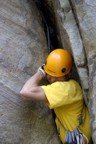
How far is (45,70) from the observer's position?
15.5ft

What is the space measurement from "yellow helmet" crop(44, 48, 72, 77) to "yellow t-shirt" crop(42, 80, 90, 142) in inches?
5.5

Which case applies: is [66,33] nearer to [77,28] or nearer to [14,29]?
[77,28]

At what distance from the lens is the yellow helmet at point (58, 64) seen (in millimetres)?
4647

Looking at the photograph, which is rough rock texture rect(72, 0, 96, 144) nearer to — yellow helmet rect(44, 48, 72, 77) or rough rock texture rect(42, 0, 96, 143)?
rough rock texture rect(42, 0, 96, 143)

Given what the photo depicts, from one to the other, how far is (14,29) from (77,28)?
80 centimetres

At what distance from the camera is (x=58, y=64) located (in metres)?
4.64

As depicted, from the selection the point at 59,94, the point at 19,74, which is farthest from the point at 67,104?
the point at 19,74

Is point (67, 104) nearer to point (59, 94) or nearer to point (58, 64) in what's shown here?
point (59, 94)

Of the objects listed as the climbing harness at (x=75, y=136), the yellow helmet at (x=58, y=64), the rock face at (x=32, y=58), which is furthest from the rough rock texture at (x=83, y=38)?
the climbing harness at (x=75, y=136)

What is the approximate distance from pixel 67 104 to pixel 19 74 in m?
0.71

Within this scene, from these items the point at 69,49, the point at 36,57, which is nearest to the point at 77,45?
the point at 69,49

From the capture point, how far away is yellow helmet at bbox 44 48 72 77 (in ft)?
15.2

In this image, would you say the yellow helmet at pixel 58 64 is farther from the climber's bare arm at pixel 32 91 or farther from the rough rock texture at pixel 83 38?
the climber's bare arm at pixel 32 91

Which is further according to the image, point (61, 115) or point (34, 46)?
point (34, 46)
